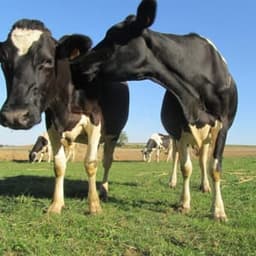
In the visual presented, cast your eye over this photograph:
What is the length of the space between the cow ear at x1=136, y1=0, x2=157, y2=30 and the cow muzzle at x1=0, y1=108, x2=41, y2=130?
228 cm

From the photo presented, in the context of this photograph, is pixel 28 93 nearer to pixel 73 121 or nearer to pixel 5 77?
Result: pixel 5 77

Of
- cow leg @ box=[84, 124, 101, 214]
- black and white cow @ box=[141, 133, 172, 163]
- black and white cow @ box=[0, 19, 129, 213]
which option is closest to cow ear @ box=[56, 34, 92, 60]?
black and white cow @ box=[0, 19, 129, 213]

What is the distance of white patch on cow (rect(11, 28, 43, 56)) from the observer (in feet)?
21.6

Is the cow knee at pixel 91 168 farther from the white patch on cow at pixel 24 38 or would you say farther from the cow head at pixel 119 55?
the white patch on cow at pixel 24 38

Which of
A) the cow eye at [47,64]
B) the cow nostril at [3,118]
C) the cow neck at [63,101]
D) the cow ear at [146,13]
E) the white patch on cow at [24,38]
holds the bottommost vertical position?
the cow nostril at [3,118]

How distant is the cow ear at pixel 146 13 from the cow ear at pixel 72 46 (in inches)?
33.2

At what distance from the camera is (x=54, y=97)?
7.40 metres

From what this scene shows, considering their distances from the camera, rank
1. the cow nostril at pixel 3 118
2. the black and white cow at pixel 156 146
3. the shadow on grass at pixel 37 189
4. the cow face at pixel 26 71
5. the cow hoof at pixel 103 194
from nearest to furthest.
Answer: the cow nostril at pixel 3 118
the cow face at pixel 26 71
the cow hoof at pixel 103 194
the shadow on grass at pixel 37 189
the black and white cow at pixel 156 146

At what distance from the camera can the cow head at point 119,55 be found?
7535 millimetres

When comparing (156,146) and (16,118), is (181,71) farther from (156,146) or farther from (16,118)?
(156,146)

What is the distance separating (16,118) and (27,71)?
738 millimetres

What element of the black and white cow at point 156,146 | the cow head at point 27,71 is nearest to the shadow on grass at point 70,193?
the cow head at point 27,71

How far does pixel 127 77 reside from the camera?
770 centimetres

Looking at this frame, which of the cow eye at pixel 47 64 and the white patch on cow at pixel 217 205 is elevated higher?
the cow eye at pixel 47 64
